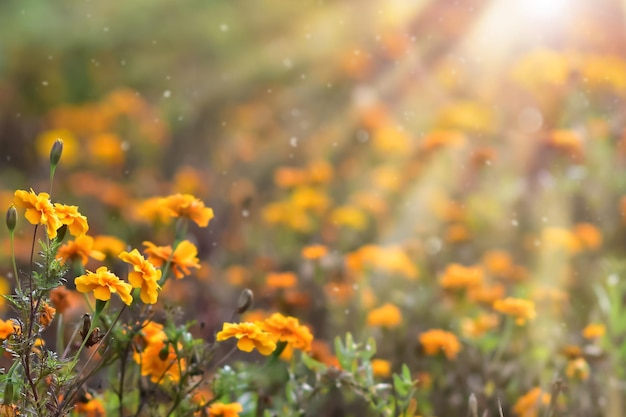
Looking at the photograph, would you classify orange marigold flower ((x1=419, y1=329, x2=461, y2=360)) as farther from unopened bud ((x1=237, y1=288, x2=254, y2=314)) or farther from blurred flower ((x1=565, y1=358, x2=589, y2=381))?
unopened bud ((x1=237, y1=288, x2=254, y2=314))

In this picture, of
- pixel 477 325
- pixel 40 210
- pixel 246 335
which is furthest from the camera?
pixel 477 325

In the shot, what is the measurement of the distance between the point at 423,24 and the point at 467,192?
6.51 ft

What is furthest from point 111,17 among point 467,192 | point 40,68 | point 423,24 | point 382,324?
point 382,324

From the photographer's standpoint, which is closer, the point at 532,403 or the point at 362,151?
the point at 532,403

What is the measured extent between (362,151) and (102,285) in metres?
3.04

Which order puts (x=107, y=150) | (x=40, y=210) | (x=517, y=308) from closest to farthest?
(x=40, y=210), (x=517, y=308), (x=107, y=150)

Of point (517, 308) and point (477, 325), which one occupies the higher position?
point (517, 308)

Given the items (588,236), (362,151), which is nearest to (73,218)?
(588,236)

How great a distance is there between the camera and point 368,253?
2.91m

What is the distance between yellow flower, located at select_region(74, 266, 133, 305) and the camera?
4.42ft

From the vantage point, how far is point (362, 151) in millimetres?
4324

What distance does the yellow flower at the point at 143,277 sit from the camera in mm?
1382

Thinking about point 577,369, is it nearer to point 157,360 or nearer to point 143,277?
point 157,360

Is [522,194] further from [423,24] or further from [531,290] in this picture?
[423,24]
